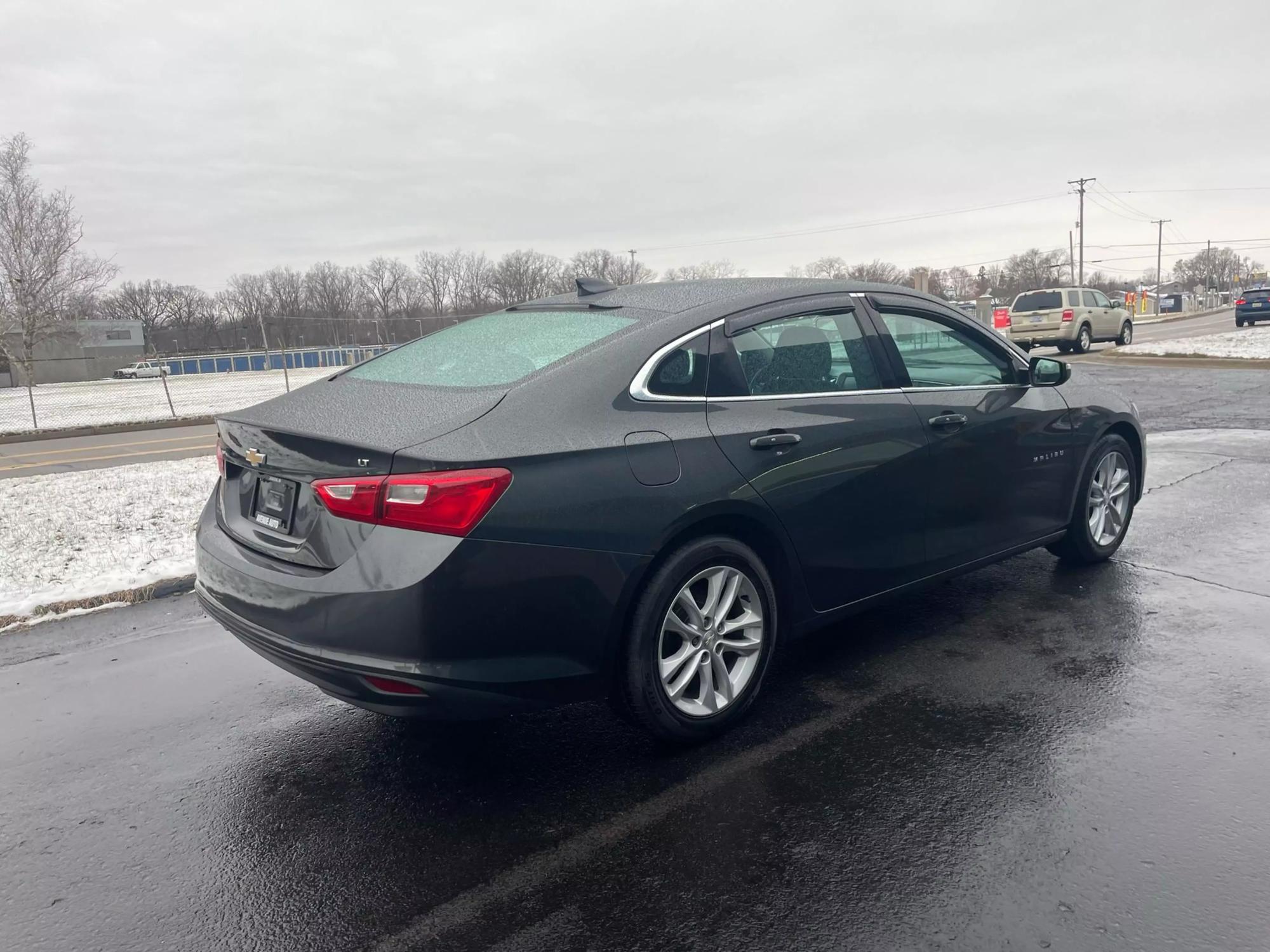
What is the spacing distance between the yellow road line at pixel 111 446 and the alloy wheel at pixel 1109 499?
1389cm

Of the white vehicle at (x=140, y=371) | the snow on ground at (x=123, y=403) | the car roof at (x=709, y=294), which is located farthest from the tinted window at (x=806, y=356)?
the white vehicle at (x=140, y=371)

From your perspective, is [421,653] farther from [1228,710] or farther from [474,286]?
[474,286]

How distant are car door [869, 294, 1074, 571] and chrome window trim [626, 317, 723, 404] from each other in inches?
47.3

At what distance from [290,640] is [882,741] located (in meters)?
2.14

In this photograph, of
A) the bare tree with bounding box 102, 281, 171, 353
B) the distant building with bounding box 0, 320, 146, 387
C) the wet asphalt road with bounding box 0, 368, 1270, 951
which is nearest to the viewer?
the wet asphalt road with bounding box 0, 368, 1270, 951

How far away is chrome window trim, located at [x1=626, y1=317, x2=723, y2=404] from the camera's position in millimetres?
3232

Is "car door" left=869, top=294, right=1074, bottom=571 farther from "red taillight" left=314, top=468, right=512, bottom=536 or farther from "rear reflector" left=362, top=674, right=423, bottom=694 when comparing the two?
"rear reflector" left=362, top=674, right=423, bottom=694

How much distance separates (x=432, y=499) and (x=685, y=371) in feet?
3.76

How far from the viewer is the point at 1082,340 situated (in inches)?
1050

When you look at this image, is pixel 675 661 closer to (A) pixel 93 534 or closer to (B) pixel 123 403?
(A) pixel 93 534

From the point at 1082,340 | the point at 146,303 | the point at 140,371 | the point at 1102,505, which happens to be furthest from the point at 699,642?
the point at 146,303

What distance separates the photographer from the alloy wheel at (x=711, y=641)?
10.7ft

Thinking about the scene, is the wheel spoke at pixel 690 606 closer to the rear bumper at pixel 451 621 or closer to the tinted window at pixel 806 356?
the rear bumper at pixel 451 621

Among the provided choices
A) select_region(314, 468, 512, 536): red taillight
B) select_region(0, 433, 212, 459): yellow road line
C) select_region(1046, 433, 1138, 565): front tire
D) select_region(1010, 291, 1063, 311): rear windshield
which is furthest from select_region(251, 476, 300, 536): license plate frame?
select_region(1010, 291, 1063, 311): rear windshield
